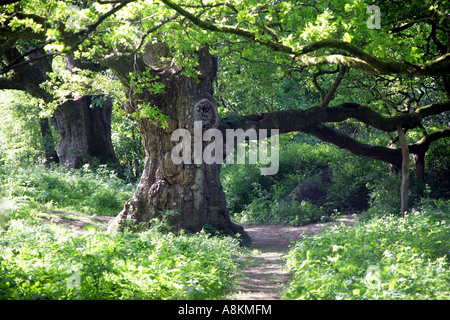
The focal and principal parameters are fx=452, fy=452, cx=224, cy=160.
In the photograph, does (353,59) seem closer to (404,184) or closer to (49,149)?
(404,184)

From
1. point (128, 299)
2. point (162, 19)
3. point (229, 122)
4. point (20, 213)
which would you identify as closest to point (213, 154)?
point (229, 122)

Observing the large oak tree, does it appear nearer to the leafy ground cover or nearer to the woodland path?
the woodland path

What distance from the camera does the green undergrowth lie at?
15.5ft

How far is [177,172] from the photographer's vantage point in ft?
35.0

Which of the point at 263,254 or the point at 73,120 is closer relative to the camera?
the point at 263,254

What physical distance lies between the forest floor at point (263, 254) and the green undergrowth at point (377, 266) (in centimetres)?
42

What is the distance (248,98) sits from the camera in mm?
15336

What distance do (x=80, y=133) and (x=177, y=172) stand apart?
958 centimetres

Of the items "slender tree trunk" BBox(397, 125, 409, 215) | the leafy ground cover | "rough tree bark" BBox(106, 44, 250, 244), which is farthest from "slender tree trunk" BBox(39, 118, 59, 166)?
"slender tree trunk" BBox(397, 125, 409, 215)

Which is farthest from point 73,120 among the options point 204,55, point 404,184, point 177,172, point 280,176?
point 404,184

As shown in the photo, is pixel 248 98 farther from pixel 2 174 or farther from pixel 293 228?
pixel 2 174

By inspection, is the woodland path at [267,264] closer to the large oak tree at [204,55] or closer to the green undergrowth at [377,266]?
the green undergrowth at [377,266]

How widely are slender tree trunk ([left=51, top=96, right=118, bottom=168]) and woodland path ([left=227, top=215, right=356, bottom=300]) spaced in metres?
7.95
